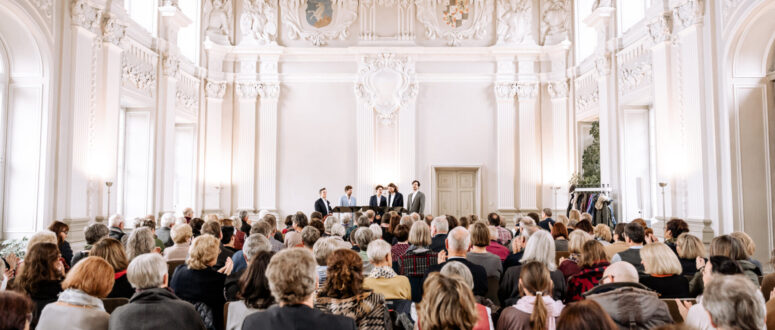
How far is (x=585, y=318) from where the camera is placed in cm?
208

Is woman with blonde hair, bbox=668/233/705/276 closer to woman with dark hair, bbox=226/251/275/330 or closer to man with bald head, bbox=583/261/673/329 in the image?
man with bald head, bbox=583/261/673/329

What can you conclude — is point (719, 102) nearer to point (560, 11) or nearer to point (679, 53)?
point (679, 53)

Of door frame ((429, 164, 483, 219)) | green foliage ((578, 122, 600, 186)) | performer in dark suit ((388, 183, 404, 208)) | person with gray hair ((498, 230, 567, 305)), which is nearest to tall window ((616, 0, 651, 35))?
green foliage ((578, 122, 600, 186))

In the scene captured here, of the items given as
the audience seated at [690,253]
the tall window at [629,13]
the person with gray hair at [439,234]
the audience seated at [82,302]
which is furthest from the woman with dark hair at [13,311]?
the tall window at [629,13]

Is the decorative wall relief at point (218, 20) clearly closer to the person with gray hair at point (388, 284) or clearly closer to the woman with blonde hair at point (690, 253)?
the person with gray hair at point (388, 284)

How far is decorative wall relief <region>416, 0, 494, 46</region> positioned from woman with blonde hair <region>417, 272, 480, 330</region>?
13.9 metres

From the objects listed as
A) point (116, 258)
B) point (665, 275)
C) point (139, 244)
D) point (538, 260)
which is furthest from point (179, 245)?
point (665, 275)

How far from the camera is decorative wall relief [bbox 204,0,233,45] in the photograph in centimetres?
1497

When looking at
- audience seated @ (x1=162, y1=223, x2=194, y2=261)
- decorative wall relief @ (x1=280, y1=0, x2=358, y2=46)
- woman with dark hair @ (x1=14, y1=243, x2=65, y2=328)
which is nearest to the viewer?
woman with dark hair @ (x1=14, y1=243, x2=65, y2=328)

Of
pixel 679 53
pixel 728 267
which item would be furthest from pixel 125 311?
pixel 679 53

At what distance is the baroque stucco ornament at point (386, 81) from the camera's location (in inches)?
608

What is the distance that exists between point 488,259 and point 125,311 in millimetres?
3020

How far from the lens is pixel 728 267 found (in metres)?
3.47

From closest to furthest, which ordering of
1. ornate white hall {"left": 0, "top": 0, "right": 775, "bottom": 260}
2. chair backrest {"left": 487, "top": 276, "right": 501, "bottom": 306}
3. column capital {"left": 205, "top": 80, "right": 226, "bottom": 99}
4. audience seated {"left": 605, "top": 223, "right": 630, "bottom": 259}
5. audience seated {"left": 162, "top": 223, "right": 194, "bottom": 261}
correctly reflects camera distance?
chair backrest {"left": 487, "top": 276, "right": 501, "bottom": 306} < audience seated {"left": 162, "top": 223, "right": 194, "bottom": 261} < audience seated {"left": 605, "top": 223, "right": 630, "bottom": 259} < ornate white hall {"left": 0, "top": 0, "right": 775, "bottom": 260} < column capital {"left": 205, "top": 80, "right": 226, "bottom": 99}
